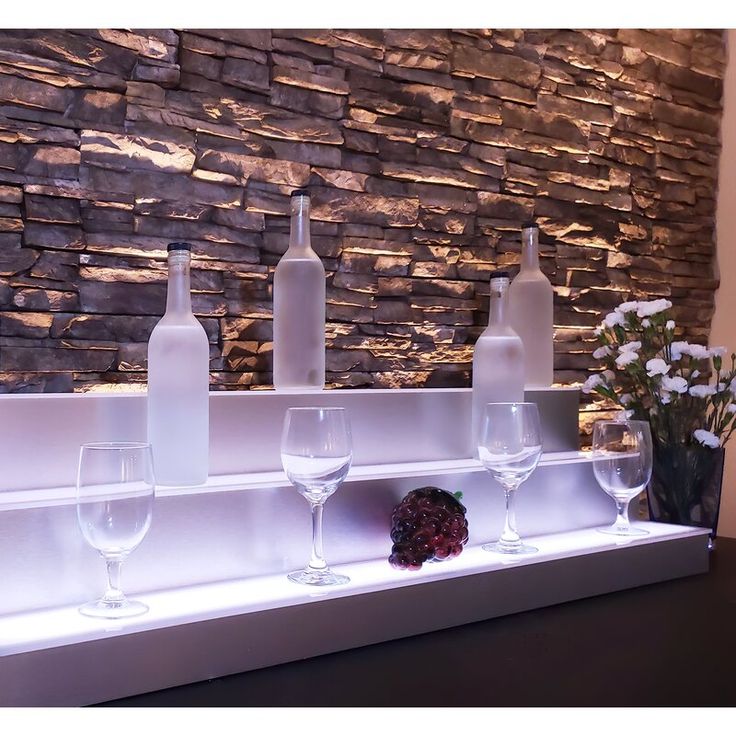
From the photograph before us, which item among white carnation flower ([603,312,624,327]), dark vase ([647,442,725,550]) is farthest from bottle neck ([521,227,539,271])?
dark vase ([647,442,725,550])

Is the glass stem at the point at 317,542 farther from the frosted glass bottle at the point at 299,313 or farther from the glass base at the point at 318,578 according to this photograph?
the frosted glass bottle at the point at 299,313

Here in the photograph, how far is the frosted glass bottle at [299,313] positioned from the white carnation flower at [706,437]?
578 mm

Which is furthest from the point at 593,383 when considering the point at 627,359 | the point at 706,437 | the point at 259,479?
the point at 259,479

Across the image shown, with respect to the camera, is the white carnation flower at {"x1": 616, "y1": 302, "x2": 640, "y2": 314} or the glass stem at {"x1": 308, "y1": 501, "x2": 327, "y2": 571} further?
the white carnation flower at {"x1": 616, "y1": 302, "x2": 640, "y2": 314}

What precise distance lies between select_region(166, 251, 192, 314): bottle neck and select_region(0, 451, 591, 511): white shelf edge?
7.8 inches

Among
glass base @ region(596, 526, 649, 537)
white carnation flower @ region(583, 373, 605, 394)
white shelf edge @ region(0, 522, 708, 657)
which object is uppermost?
white carnation flower @ region(583, 373, 605, 394)

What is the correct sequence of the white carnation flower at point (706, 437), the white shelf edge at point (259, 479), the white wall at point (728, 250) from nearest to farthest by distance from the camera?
the white shelf edge at point (259, 479), the white carnation flower at point (706, 437), the white wall at point (728, 250)

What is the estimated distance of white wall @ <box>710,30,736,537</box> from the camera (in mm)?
2139

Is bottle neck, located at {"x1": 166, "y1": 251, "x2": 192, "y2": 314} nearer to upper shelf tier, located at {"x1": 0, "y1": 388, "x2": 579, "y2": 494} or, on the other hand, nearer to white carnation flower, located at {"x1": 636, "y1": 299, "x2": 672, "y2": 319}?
upper shelf tier, located at {"x1": 0, "y1": 388, "x2": 579, "y2": 494}

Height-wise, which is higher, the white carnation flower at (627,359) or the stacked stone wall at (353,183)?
the stacked stone wall at (353,183)

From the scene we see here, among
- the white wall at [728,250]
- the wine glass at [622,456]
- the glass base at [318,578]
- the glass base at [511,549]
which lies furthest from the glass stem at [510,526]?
the white wall at [728,250]

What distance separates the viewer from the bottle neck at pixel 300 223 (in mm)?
1229

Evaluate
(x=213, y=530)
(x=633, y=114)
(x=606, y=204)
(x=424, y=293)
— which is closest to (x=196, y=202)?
(x=424, y=293)

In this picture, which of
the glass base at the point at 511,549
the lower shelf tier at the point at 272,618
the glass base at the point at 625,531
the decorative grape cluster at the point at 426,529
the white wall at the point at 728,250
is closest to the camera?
the lower shelf tier at the point at 272,618
